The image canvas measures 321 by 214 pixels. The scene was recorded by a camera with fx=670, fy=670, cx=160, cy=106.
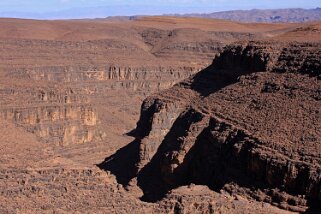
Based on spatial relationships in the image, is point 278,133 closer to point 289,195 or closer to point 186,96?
point 289,195

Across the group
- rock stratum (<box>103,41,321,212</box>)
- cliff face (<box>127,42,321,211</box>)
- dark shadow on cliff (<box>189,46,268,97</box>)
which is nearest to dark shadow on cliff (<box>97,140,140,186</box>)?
rock stratum (<box>103,41,321,212</box>)

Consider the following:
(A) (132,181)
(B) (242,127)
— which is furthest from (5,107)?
(B) (242,127)

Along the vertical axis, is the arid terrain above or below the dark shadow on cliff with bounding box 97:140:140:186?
above

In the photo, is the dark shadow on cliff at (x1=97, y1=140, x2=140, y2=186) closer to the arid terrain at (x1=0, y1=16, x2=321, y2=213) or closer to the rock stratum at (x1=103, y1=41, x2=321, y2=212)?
the arid terrain at (x1=0, y1=16, x2=321, y2=213)

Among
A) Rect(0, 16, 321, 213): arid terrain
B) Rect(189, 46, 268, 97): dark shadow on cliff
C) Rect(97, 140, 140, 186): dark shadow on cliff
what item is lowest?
Rect(97, 140, 140, 186): dark shadow on cliff

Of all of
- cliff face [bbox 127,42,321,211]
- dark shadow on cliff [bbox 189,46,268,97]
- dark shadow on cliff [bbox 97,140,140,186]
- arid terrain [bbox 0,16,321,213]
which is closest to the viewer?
arid terrain [bbox 0,16,321,213]

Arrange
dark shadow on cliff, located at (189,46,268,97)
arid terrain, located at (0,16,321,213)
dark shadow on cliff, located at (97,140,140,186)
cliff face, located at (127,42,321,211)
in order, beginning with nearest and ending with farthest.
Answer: arid terrain, located at (0,16,321,213) < cliff face, located at (127,42,321,211) < dark shadow on cliff, located at (97,140,140,186) < dark shadow on cliff, located at (189,46,268,97)
